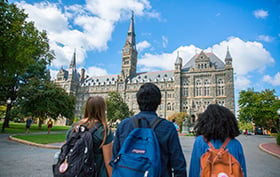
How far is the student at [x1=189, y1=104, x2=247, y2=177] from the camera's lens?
8.75ft

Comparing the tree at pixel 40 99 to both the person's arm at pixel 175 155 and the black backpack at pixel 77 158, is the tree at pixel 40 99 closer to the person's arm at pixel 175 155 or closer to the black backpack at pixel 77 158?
the black backpack at pixel 77 158

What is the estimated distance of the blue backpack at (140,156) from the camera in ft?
6.58

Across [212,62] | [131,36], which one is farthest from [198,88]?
[131,36]

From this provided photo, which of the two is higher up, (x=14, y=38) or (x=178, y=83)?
(x=178, y=83)

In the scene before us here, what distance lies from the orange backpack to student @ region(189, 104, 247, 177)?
178 millimetres

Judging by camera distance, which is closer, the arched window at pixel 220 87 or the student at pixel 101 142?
the student at pixel 101 142

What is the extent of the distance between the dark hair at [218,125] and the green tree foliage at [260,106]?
39984mm

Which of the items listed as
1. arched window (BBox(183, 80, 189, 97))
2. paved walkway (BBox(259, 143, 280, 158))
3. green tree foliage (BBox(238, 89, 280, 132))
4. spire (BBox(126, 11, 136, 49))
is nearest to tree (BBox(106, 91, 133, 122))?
arched window (BBox(183, 80, 189, 97))

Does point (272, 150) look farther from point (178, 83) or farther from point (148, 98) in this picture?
point (178, 83)

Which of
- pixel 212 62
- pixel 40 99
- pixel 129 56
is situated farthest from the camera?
pixel 129 56

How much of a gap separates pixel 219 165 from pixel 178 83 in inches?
2039

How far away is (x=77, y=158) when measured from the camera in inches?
102

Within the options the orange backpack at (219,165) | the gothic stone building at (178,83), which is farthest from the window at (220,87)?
the orange backpack at (219,165)

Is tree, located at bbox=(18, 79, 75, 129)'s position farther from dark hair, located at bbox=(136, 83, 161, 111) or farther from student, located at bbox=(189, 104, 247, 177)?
student, located at bbox=(189, 104, 247, 177)
